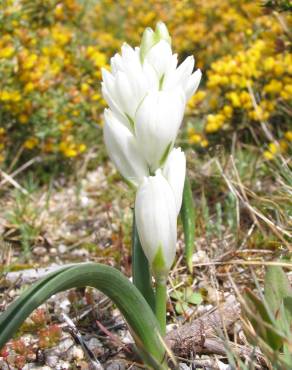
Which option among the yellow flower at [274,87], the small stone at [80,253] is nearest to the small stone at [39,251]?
the small stone at [80,253]

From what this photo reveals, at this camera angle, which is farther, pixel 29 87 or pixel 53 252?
pixel 29 87

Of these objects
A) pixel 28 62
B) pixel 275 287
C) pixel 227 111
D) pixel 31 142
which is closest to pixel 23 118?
pixel 31 142

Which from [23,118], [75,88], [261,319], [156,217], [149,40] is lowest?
[261,319]

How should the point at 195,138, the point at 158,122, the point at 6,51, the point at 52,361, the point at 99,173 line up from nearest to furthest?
the point at 158,122 → the point at 52,361 → the point at 6,51 → the point at 195,138 → the point at 99,173

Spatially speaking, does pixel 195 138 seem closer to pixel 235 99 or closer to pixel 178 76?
pixel 235 99

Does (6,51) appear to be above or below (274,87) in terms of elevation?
above

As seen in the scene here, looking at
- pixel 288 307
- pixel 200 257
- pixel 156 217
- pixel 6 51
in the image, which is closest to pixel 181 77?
pixel 156 217

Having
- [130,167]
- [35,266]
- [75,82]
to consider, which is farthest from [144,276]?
[75,82]

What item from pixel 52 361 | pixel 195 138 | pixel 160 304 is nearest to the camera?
pixel 160 304
